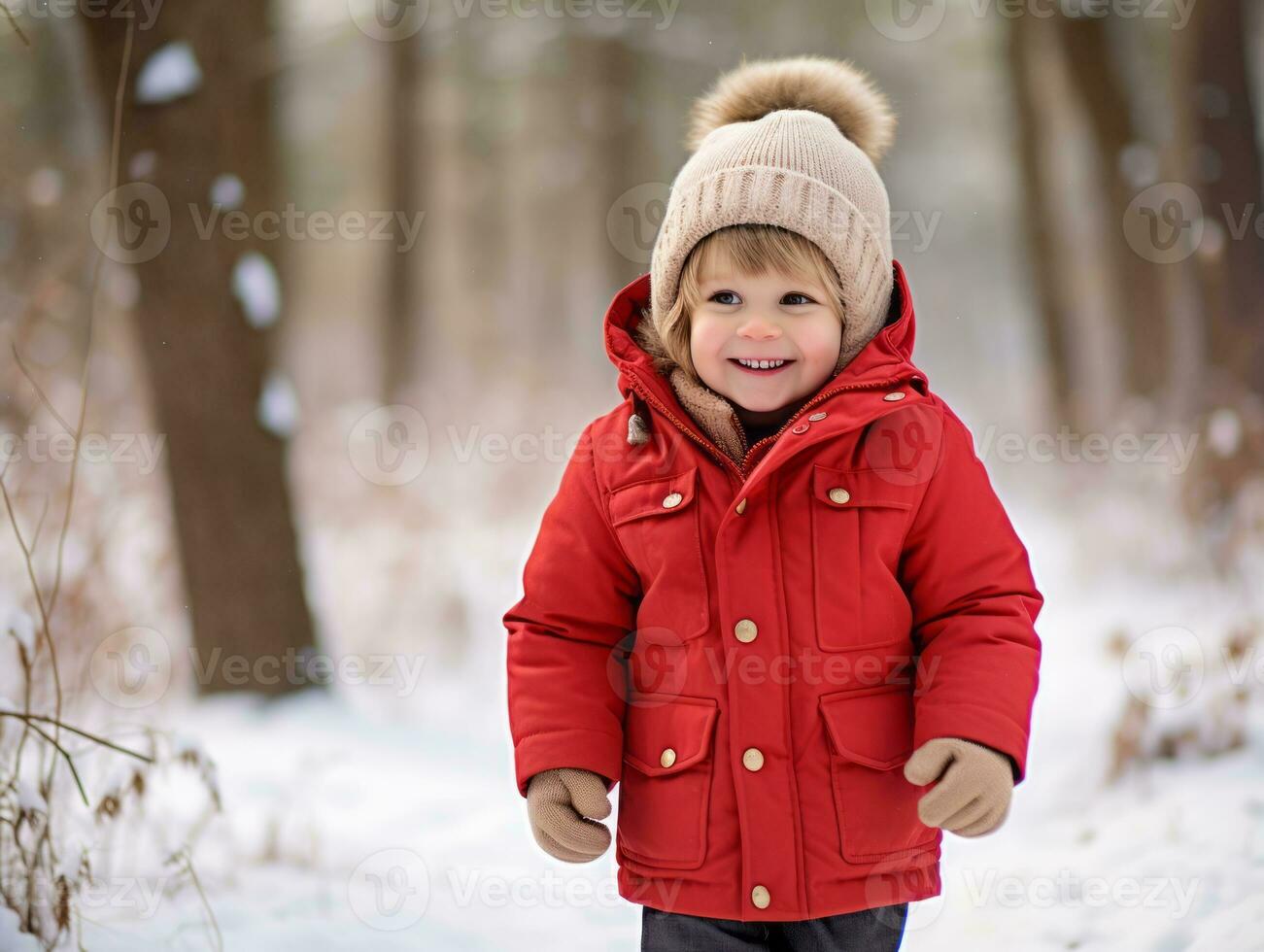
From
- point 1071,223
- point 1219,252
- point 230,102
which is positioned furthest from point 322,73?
point 1219,252

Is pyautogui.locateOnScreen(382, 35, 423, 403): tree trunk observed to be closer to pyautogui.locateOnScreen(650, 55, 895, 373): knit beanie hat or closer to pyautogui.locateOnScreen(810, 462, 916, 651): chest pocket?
pyautogui.locateOnScreen(650, 55, 895, 373): knit beanie hat

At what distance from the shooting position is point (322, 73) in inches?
498

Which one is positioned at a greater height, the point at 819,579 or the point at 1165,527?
the point at 1165,527

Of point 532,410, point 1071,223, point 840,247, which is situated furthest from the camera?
point 1071,223

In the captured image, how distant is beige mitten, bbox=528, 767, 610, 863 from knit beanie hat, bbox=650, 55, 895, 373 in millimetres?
724

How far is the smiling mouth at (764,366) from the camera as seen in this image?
5.69ft

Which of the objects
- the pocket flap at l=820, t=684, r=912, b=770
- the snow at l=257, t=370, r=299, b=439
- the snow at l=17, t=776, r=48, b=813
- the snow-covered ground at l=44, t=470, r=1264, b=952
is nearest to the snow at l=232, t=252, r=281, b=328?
the snow at l=257, t=370, r=299, b=439

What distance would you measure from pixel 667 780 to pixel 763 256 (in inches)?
31.4

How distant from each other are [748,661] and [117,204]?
10.5 feet

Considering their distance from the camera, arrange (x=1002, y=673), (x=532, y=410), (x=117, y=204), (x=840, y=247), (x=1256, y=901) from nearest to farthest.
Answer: (x=1002, y=673) → (x=840, y=247) → (x=1256, y=901) → (x=117, y=204) → (x=532, y=410)

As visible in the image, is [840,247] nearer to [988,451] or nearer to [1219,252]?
[1219,252]

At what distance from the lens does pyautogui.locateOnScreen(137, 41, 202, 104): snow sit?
3.80 meters

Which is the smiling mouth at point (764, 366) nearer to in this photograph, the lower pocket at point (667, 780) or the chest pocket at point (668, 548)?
the chest pocket at point (668, 548)

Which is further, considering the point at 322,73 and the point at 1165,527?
the point at 322,73
